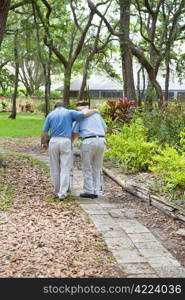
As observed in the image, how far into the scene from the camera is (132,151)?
10281 mm

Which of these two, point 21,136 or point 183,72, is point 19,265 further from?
point 183,72

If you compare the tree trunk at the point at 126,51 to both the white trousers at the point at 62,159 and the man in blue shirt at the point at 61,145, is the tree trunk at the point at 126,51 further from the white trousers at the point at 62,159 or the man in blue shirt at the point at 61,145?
the white trousers at the point at 62,159

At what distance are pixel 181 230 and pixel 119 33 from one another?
41.5 feet

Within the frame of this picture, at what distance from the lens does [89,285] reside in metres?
4.27

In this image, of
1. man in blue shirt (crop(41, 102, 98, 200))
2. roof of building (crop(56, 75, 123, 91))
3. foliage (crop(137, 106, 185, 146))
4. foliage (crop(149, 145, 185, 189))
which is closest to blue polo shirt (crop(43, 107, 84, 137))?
man in blue shirt (crop(41, 102, 98, 200))

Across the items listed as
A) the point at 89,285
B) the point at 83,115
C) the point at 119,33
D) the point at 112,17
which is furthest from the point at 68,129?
the point at 112,17

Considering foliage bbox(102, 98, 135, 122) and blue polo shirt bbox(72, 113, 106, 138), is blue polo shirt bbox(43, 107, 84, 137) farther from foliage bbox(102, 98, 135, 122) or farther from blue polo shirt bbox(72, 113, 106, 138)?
foliage bbox(102, 98, 135, 122)

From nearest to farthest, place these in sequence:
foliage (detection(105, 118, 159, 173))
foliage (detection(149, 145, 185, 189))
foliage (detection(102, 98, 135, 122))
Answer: foliage (detection(149, 145, 185, 189))
foliage (detection(105, 118, 159, 173))
foliage (detection(102, 98, 135, 122))

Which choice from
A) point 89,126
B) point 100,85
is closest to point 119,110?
point 89,126

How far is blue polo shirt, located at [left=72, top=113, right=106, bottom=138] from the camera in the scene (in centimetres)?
806

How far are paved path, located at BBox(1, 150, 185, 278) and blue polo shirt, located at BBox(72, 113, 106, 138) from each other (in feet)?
3.72

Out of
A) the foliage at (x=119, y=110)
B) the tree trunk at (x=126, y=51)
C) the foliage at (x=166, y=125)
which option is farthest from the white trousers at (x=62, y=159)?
the tree trunk at (x=126, y=51)

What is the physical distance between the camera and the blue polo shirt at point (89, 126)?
806 cm

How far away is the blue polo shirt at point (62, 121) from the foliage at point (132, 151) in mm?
1998
